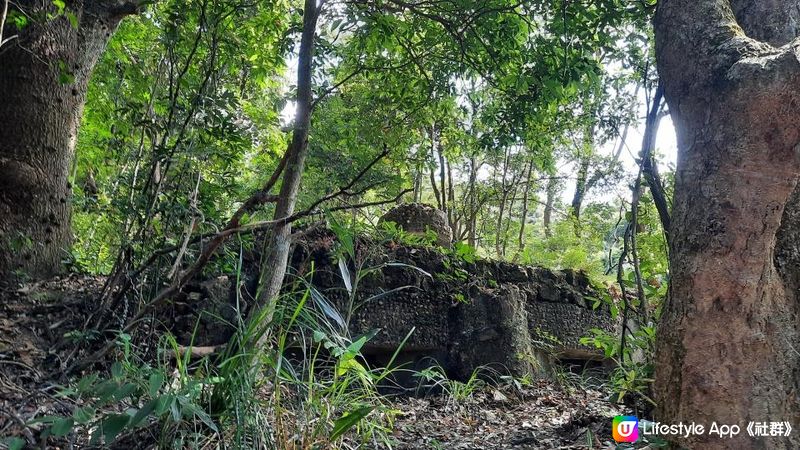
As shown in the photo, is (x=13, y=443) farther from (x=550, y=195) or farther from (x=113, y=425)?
(x=550, y=195)

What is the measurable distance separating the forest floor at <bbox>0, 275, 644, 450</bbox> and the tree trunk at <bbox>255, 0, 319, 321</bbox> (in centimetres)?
89

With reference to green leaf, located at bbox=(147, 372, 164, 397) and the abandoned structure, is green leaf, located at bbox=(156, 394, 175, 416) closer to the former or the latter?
green leaf, located at bbox=(147, 372, 164, 397)

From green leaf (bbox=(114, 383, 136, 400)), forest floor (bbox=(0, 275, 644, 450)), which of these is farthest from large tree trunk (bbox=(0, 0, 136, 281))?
green leaf (bbox=(114, 383, 136, 400))

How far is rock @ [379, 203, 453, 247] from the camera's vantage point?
598 centimetres

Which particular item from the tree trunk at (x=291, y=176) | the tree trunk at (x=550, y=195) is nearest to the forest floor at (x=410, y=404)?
the tree trunk at (x=291, y=176)

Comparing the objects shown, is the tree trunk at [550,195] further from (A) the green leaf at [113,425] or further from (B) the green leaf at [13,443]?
(B) the green leaf at [13,443]

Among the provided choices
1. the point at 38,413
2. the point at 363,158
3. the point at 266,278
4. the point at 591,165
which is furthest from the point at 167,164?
the point at 591,165

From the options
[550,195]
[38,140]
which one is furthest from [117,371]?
[550,195]

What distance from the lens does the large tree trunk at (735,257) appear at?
70.3 inches

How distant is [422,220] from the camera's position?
6016 millimetres

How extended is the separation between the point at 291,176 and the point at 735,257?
7.45ft

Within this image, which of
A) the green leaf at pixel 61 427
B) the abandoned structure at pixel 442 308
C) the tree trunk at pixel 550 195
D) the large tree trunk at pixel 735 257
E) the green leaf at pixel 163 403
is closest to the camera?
the green leaf at pixel 61 427

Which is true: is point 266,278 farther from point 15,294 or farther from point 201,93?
point 15,294

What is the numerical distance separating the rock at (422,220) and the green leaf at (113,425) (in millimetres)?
4453
